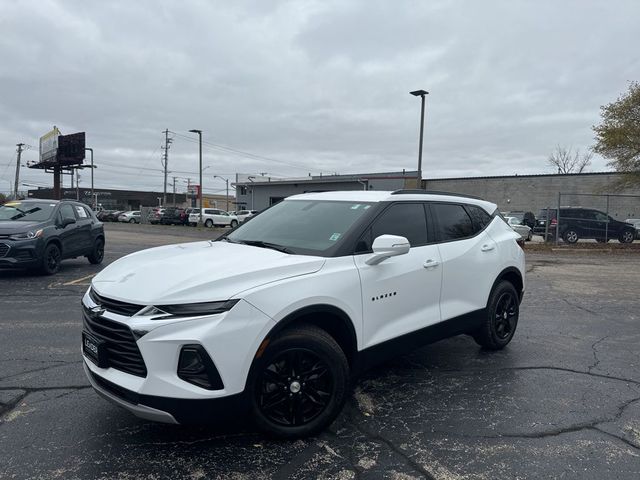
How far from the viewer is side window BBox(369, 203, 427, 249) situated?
4094 millimetres

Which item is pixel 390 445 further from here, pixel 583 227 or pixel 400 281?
pixel 583 227

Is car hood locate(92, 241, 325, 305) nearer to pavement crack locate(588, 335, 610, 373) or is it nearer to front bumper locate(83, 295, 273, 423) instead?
front bumper locate(83, 295, 273, 423)

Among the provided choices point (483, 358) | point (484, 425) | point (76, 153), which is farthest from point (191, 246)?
point (76, 153)

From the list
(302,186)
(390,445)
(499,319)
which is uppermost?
(302,186)

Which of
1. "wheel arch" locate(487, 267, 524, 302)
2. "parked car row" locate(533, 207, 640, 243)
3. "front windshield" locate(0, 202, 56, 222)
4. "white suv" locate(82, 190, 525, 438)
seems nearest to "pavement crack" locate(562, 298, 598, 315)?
"wheel arch" locate(487, 267, 524, 302)

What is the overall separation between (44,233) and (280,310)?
8.63 metres

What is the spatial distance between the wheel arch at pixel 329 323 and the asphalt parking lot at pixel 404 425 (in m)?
0.58

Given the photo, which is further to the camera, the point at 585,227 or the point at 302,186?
the point at 302,186

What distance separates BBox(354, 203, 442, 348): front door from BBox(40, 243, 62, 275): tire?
8.37 metres

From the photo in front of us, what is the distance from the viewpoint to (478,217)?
536 cm

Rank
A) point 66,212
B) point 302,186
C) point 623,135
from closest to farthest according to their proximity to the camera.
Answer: point 66,212 < point 623,135 < point 302,186

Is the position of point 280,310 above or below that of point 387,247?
below

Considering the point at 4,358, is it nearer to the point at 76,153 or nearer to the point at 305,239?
→ the point at 305,239

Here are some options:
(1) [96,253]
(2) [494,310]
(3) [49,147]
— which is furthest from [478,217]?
(3) [49,147]
